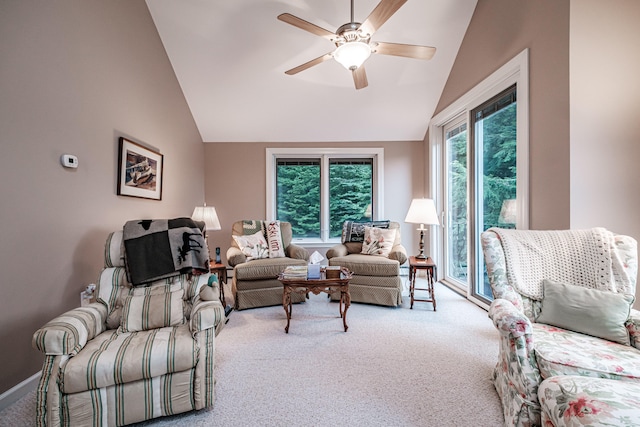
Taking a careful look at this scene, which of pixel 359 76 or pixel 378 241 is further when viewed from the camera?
pixel 378 241

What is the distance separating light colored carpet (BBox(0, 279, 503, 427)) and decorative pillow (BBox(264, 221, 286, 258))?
0.84 meters

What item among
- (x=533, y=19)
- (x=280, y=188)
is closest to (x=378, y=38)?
(x=533, y=19)

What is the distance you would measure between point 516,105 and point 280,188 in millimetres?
3369

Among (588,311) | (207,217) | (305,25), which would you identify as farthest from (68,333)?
(588,311)

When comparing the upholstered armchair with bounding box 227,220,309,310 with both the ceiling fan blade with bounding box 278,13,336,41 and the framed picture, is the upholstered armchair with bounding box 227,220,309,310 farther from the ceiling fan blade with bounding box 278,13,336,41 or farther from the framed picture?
the ceiling fan blade with bounding box 278,13,336,41

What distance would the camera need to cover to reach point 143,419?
4.78 ft

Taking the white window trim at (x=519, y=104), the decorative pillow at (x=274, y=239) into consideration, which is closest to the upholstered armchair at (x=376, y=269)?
the decorative pillow at (x=274, y=239)

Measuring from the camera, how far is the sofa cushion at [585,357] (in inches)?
47.9

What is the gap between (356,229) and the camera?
387 cm

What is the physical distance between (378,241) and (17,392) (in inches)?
129

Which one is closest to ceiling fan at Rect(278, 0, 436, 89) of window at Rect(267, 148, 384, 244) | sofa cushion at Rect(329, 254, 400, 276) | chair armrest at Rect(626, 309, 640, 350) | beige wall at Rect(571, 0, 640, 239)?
beige wall at Rect(571, 0, 640, 239)

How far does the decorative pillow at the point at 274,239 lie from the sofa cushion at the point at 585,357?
2.73 m

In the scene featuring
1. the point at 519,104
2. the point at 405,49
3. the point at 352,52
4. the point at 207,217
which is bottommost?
the point at 207,217

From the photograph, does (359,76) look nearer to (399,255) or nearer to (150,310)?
(399,255)
